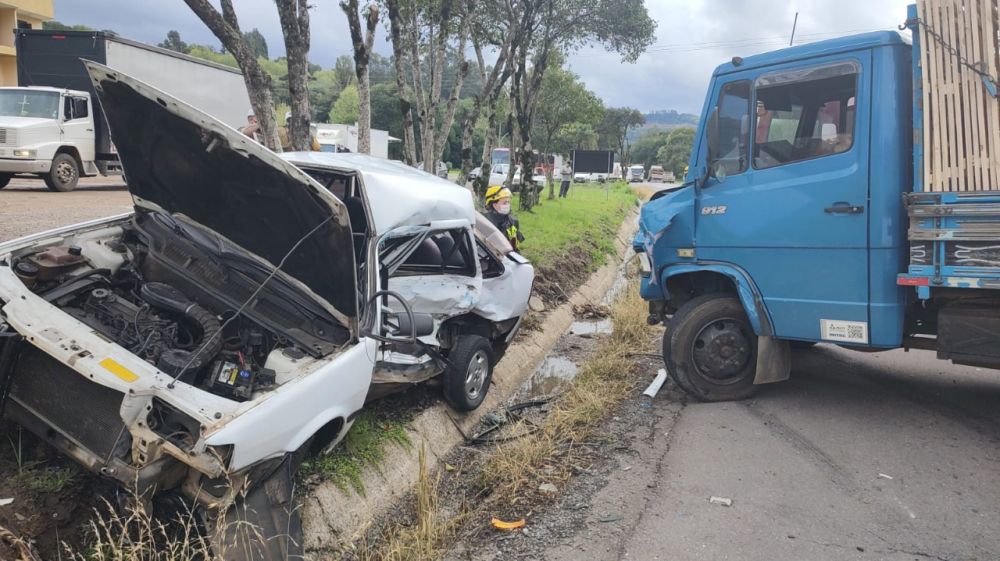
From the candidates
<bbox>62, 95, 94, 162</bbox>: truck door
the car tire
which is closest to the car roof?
the car tire

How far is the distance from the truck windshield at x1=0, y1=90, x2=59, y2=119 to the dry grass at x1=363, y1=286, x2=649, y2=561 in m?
12.9

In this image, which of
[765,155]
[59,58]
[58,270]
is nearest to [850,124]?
[765,155]

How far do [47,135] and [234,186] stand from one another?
12449mm

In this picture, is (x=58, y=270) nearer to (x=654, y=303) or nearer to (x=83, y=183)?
(x=654, y=303)

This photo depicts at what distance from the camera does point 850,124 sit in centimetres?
549

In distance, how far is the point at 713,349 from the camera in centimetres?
632

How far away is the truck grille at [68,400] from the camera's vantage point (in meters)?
3.37

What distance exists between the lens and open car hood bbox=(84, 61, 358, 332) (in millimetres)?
4039

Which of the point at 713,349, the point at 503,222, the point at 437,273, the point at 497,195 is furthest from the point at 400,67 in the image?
the point at 713,349

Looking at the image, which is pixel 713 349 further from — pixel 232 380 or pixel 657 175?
pixel 657 175

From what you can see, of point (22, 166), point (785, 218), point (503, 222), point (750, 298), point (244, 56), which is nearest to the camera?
point (785, 218)

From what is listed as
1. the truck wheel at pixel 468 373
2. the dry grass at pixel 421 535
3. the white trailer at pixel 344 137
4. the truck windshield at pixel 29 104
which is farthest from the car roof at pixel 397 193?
the white trailer at pixel 344 137

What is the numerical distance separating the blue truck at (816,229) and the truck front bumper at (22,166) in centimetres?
1272

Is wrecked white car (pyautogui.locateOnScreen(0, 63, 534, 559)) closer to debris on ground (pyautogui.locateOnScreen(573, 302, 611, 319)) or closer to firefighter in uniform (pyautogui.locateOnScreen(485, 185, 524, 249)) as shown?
firefighter in uniform (pyautogui.locateOnScreen(485, 185, 524, 249))
